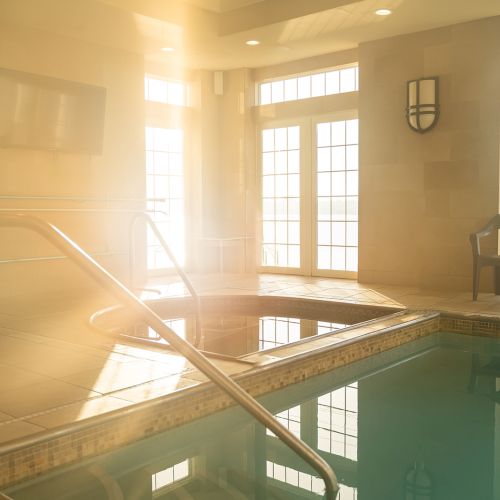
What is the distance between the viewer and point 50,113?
629 centimetres

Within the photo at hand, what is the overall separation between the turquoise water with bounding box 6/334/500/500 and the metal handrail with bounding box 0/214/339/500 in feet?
1.22

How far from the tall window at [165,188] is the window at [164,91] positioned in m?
0.38

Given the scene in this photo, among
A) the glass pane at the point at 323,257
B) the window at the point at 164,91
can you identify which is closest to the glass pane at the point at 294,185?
the glass pane at the point at 323,257

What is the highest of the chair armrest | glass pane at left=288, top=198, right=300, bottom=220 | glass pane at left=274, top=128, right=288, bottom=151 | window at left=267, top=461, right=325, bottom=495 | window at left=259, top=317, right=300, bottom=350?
glass pane at left=274, top=128, right=288, bottom=151

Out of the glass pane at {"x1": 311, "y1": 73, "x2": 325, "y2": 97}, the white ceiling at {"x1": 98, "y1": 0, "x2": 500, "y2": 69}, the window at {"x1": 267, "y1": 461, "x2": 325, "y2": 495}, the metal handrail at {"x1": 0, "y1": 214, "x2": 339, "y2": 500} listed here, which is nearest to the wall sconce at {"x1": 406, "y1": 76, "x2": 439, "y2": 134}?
the white ceiling at {"x1": 98, "y1": 0, "x2": 500, "y2": 69}

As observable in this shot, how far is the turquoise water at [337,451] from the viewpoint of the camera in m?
2.30

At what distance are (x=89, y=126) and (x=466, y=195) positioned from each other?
4.01 m

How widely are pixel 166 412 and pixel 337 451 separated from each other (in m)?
0.76

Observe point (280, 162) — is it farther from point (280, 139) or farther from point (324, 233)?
point (324, 233)

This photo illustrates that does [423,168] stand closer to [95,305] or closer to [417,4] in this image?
[417,4]

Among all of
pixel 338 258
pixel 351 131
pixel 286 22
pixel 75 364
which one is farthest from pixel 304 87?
pixel 75 364

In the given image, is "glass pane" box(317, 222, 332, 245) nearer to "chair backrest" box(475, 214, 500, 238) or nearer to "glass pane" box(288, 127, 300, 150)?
"glass pane" box(288, 127, 300, 150)

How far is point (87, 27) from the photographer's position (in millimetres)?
6180

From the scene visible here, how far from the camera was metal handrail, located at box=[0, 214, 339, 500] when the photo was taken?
1.91 metres
